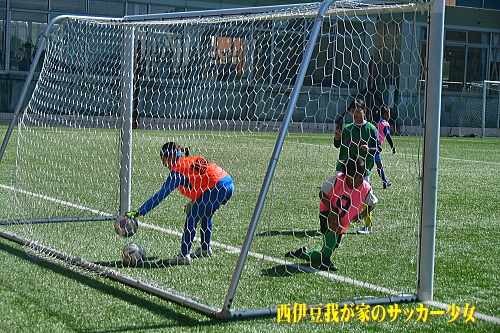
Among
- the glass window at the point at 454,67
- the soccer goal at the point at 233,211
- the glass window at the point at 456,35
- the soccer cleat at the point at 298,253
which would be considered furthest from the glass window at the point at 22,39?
the soccer cleat at the point at 298,253

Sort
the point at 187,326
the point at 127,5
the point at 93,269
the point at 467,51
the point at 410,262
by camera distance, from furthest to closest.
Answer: the point at 467,51 → the point at 127,5 → the point at 410,262 → the point at 93,269 → the point at 187,326

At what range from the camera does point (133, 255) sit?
5.12 m

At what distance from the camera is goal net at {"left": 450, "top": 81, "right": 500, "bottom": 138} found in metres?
28.9

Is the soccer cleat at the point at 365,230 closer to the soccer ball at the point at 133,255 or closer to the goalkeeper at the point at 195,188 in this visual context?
the goalkeeper at the point at 195,188

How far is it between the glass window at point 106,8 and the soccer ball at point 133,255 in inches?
906

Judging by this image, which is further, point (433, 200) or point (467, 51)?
point (467, 51)

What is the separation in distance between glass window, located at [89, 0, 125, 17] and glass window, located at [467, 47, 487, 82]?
16790 millimetres

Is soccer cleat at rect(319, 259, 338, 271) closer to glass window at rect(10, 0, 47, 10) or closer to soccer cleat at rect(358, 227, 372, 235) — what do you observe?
soccer cleat at rect(358, 227, 372, 235)

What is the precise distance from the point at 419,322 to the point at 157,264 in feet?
6.97

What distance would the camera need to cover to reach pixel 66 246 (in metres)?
5.73

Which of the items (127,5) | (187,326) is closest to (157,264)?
(187,326)

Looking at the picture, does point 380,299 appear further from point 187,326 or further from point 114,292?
point 114,292

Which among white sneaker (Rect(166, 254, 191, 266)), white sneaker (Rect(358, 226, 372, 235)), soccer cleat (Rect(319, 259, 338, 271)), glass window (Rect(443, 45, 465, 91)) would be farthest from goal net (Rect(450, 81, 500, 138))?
white sneaker (Rect(166, 254, 191, 266))

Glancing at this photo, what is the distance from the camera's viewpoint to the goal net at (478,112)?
1137 inches
